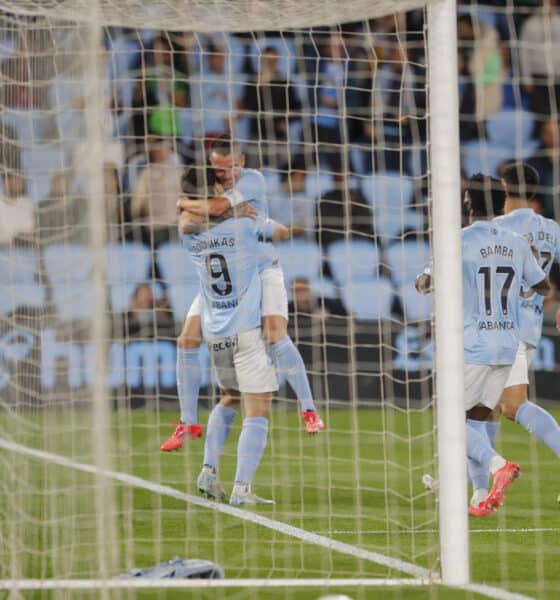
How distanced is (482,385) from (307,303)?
5.79 metres

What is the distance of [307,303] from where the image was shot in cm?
1355

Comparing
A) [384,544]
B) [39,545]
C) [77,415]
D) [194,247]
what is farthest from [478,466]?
[77,415]

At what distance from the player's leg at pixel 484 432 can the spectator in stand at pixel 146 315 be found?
4.36 meters

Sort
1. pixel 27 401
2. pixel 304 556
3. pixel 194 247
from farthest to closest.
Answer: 1. pixel 194 247
2. pixel 304 556
3. pixel 27 401

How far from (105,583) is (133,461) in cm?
586

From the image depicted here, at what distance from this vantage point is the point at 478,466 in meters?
7.71

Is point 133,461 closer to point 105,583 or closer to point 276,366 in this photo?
point 276,366

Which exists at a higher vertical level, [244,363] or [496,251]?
[496,251]

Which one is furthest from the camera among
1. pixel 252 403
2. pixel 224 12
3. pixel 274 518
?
pixel 252 403

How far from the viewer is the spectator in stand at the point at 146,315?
40.3 ft

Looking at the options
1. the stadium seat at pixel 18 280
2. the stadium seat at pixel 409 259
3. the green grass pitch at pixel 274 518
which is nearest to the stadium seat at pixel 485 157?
the stadium seat at pixel 409 259

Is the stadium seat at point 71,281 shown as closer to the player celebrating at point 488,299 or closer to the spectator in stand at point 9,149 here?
the spectator in stand at point 9,149

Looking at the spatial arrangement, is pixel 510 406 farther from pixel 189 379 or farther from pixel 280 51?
pixel 280 51

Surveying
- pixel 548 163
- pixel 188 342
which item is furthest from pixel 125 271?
pixel 548 163
